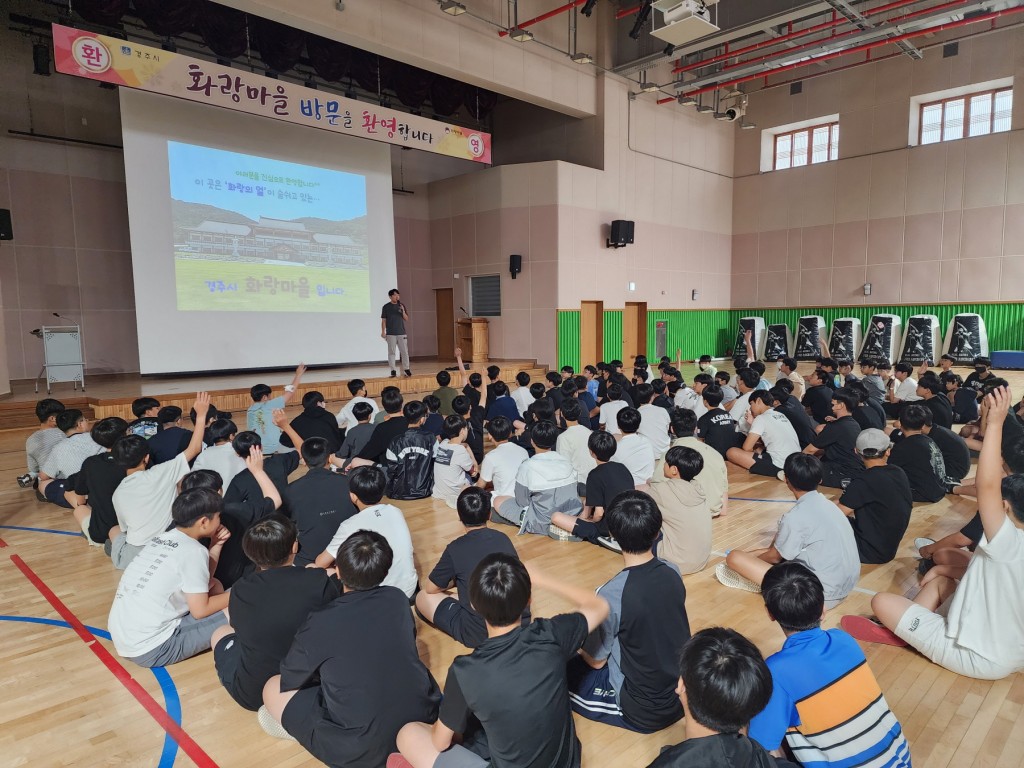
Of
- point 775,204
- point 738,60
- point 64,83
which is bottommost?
point 775,204

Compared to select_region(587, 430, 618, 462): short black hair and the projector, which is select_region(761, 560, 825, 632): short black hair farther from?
the projector

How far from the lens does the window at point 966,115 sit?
40.4ft

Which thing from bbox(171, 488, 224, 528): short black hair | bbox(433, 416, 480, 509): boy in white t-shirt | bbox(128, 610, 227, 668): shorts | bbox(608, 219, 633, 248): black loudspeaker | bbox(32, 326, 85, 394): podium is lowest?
bbox(128, 610, 227, 668): shorts

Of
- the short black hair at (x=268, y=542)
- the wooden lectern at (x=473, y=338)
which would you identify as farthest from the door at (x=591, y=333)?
the short black hair at (x=268, y=542)

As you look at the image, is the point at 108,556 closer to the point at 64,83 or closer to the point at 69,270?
the point at 69,270

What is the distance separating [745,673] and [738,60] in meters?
14.9

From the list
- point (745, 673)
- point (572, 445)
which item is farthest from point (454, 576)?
point (572, 445)

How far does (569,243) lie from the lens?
1230cm

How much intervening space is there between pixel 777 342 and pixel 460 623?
14.3 m

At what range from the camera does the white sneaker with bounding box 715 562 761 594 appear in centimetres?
324

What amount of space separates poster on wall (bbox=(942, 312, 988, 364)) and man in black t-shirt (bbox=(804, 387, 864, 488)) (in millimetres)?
9695

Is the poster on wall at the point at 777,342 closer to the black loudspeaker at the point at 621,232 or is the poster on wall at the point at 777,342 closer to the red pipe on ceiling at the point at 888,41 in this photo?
the black loudspeaker at the point at 621,232

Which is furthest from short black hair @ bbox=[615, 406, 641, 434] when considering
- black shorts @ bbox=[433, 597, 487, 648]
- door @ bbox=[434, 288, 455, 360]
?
door @ bbox=[434, 288, 455, 360]

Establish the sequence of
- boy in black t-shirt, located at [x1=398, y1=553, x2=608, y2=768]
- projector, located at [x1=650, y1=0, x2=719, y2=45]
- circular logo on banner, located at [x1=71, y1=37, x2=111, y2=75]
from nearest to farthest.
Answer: boy in black t-shirt, located at [x1=398, y1=553, x2=608, y2=768] < circular logo on banner, located at [x1=71, y1=37, x2=111, y2=75] < projector, located at [x1=650, y1=0, x2=719, y2=45]
